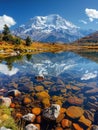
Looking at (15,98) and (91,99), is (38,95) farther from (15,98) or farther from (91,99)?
(91,99)

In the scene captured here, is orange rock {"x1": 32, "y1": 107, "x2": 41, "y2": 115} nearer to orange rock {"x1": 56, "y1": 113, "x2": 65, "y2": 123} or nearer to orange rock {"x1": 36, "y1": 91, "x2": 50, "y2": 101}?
orange rock {"x1": 56, "y1": 113, "x2": 65, "y2": 123}

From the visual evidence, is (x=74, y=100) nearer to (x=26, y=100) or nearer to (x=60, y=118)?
(x=26, y=100)

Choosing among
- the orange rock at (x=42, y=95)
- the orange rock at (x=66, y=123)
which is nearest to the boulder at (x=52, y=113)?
the orange rock at (x=66, y=123)

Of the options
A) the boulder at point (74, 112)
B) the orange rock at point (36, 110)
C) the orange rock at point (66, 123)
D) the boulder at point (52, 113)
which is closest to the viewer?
the orange rock at point (66, 123)

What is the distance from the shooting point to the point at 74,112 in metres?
19.8

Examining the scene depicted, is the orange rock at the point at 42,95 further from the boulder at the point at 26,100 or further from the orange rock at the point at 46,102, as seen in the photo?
the boulder at the point at 26,100

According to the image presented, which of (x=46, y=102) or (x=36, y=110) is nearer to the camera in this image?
(x=36, y=110)

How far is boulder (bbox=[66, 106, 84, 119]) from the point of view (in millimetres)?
18809

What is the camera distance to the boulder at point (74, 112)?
61.7 ft

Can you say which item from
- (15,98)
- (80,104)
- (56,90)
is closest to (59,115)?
(80,104)

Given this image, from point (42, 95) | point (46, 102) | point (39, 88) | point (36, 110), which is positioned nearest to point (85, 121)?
point (36, 110)

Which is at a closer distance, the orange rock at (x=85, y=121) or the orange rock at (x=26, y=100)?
the orange rock at (x=85, y=121)

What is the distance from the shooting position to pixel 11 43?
133 metres

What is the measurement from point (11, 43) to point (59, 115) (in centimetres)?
11828
